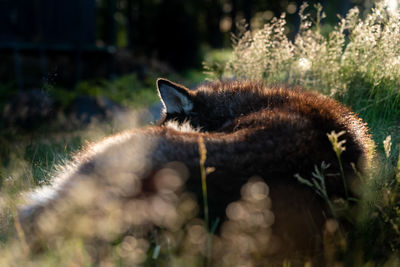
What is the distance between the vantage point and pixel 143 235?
6.79 feet

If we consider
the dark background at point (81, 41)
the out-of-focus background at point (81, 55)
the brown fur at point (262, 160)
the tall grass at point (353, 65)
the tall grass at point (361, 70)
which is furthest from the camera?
the dark background at point (81, 41)

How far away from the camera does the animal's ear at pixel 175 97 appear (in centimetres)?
341

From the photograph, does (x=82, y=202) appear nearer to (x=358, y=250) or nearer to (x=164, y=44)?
(x=358, y=250)

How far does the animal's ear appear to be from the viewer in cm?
341

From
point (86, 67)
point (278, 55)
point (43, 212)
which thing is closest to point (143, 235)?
point (43, 212)

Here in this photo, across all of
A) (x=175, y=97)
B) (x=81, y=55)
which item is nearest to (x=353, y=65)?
(x=175, y=97)

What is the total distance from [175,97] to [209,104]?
1.13 feet

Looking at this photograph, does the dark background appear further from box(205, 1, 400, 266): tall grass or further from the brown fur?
the brown fur

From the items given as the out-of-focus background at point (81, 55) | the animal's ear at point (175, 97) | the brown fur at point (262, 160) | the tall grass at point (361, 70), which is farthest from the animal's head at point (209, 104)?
the out-of-focus background at point (81, 55)

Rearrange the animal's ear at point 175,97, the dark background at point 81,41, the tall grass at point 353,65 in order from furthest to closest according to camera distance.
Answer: the dark background at point 81,41 → the tall grass at point 353,65 → the animal's ear at point 175,97

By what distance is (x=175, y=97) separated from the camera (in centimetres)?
353

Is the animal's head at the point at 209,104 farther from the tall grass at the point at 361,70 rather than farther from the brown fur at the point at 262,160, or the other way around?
the tall grass at the point at 361,70

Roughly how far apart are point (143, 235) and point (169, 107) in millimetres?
1718

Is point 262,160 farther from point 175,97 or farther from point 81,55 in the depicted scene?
point 81,55
